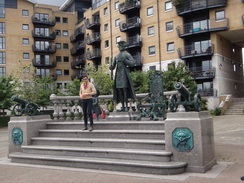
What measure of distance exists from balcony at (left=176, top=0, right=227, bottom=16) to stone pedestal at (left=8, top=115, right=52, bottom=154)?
31.3 metres

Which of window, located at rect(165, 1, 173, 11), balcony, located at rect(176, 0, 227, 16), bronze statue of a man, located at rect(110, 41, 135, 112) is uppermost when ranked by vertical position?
window, located at rect(165, 1, 173, 11)

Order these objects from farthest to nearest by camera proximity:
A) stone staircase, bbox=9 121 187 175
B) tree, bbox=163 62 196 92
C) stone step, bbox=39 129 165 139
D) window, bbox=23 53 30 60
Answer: window, bbox=23 53 30 60 < tree, bbox=163 62 196 92 < stone step, bbox=39 129 165 139 < stone staircase, bbox=9 121 187 175

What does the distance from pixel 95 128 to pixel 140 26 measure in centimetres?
3593

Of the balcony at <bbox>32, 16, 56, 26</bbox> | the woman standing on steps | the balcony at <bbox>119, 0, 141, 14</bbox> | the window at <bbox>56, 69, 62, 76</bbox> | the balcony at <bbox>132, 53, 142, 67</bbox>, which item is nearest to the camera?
the woman standing on steps

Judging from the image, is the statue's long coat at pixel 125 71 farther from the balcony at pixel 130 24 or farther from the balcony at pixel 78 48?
the balcony at pixel 78 48

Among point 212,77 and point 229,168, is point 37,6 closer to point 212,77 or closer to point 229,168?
point 212,77

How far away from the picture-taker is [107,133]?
909 centimetres

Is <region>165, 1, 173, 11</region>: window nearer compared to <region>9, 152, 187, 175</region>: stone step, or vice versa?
<region>9, 152, 187, 175</region>: stone step

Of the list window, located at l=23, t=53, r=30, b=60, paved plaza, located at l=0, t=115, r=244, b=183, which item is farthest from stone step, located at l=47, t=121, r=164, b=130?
window, located at l=23, t=53, r=30, b=60

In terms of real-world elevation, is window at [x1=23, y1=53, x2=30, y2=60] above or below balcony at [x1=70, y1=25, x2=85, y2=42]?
below

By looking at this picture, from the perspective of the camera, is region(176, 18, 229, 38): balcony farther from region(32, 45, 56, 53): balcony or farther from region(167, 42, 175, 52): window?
region(32, 45, 56, 53): balcony

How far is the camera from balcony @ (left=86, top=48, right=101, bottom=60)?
51.6 m

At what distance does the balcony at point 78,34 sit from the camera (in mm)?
58144

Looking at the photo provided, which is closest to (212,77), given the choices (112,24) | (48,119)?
(112,24)
